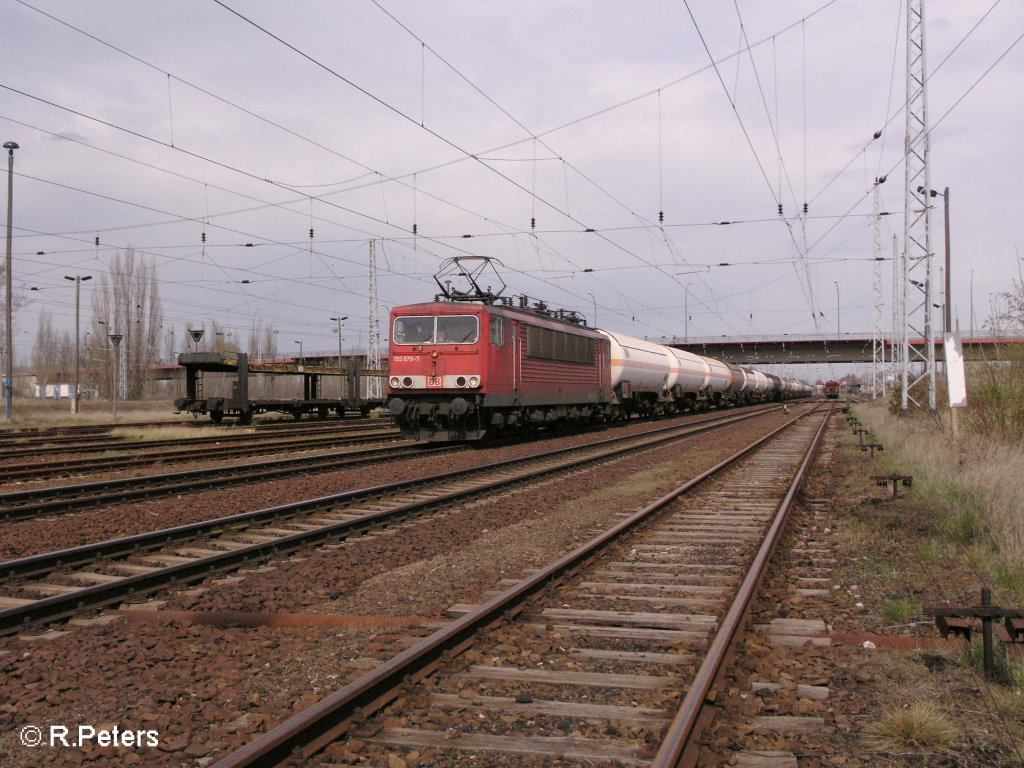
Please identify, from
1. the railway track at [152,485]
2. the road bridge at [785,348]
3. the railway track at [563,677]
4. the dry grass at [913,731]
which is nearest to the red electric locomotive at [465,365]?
the railway track at [152,485]

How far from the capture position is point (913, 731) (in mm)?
3924

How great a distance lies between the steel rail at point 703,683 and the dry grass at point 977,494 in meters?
1.85

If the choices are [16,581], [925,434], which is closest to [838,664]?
[16,581]

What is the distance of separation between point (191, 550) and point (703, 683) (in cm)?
580

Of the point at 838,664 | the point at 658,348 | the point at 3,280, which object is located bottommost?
the point at 838,664

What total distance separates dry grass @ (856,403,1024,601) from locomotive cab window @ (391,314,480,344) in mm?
8968

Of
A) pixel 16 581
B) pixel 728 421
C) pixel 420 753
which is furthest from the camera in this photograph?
pixel 728 421

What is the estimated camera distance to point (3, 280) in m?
40.2

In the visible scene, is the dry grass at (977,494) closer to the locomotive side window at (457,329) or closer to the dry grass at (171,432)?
the locomotive side window at (457,329)

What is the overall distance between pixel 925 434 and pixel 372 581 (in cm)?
1457

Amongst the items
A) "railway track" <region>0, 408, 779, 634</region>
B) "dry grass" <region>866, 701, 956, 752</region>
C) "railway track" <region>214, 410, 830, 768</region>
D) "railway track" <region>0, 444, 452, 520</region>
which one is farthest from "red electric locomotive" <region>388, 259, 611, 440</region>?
"dry grass" <region>866, 701, 956, 752</region>

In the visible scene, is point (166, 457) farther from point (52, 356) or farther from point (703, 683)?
point (52, 356)

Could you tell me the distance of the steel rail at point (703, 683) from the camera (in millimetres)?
3652

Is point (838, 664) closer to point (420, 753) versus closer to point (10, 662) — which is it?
point (420, 753)
